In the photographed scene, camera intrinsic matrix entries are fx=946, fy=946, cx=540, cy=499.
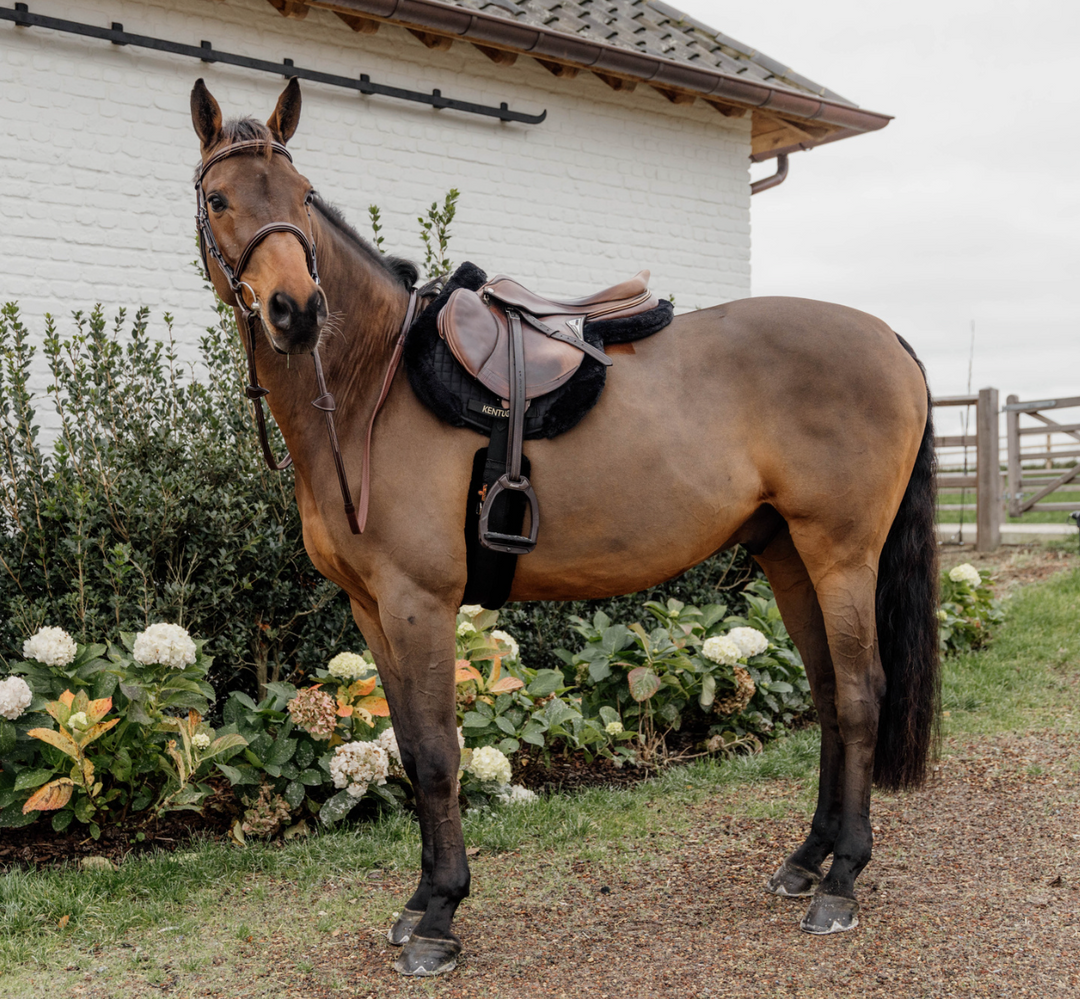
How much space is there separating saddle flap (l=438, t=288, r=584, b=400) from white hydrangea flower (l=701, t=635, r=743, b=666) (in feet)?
7.65

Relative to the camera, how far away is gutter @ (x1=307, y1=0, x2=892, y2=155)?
6234 mm

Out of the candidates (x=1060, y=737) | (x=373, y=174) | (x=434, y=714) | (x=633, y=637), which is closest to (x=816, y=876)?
(x=434, y=714)

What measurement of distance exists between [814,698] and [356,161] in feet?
16.9

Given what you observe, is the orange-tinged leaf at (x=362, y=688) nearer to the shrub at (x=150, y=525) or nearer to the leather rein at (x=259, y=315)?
the shrub at (x=150, y=525)

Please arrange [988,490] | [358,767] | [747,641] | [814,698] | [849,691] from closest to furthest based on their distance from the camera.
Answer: [849,691] → [814,698] → [358,767] → [747,641] → [988,490]

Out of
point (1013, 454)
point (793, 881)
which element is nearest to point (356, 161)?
point (793, 881)

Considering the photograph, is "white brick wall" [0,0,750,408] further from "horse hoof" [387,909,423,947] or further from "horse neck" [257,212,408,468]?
"horse hoof" [387,909,423,947]

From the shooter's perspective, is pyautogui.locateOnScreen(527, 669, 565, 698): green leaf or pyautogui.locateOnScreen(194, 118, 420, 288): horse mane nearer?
pyautogui.locateOnScreen(194, 118, 420, 288): horse mane

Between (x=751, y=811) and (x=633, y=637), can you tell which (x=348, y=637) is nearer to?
(x=633, y=637)

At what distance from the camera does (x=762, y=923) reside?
3.02 meters

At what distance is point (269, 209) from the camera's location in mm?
2551

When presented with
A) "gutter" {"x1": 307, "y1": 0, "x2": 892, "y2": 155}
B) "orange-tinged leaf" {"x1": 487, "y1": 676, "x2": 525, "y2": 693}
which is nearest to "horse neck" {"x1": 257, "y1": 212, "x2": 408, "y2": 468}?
"orange-tinged leaf" {"x1": 487, "y1": 676, "x2": 525, "y2": 693}

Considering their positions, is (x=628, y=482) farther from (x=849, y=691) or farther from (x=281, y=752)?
(x=281, y=752)

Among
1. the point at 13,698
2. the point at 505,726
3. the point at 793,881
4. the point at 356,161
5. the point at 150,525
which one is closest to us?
the point at 793,881
